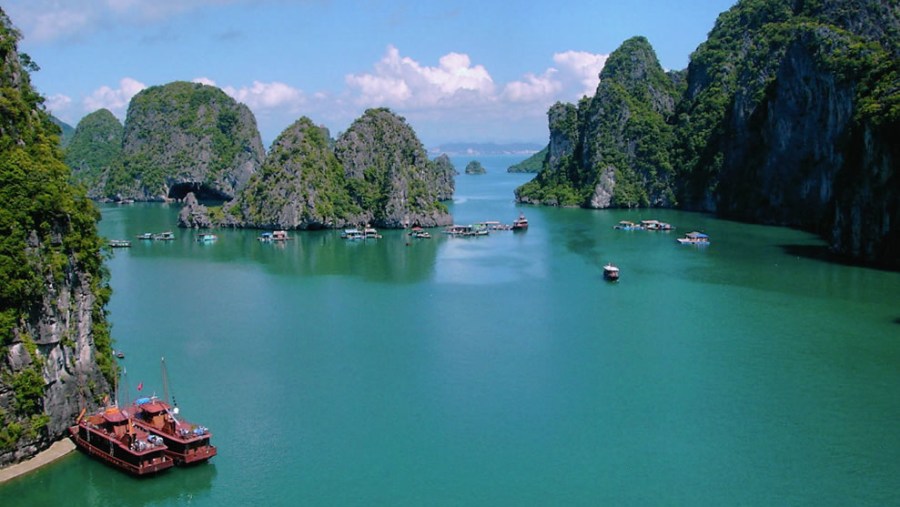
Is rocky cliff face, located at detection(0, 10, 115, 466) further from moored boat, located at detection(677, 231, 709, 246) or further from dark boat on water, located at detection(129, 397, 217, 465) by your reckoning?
moored boat, located at detection(677, 231, 709, 246)

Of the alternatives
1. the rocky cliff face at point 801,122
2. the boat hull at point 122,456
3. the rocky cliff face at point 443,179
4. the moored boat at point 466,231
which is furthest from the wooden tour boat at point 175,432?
the rocky cliff face at point 443,179

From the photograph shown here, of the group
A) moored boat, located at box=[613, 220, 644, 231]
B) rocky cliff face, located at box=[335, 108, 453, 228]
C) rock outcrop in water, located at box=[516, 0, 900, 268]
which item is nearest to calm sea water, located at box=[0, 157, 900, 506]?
rock outcrop in water, located at box=[516, 0, 900, 268]

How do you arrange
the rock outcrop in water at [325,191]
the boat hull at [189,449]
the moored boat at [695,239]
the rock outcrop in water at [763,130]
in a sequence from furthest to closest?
the rock outcrop in water at [325,191]
the moored boat at [695,239]
the rock outcrop in water at [763,130]
the boat hull at [189,449]

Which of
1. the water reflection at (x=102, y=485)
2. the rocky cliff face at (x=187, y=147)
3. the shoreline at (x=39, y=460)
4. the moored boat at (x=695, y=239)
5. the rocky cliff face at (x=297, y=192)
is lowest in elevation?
the water reflection at (x=102, y=485)

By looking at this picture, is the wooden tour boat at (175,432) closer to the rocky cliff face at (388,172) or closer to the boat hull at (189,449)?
the boat hull at (189,449)

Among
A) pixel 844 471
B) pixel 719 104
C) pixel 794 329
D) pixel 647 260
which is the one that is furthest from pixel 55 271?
pixel 719 104

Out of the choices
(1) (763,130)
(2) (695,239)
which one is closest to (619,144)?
(1) (763,130)
